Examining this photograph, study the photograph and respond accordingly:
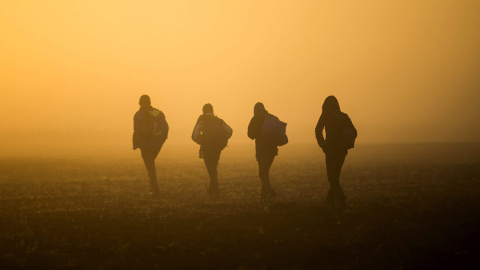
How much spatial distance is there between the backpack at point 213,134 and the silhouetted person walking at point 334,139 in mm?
3813

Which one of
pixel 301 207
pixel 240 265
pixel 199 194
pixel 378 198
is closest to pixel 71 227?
pixel 240 265

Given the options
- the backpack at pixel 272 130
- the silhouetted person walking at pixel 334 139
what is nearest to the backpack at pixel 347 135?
the silhouetted person walking at pixel 334 139

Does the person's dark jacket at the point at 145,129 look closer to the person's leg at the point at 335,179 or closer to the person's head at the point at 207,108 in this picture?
the person's head at the point at 207,108

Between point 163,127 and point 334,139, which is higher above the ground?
point 163,127

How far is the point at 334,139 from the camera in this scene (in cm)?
1038

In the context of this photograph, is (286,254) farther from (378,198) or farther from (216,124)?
(216,124)

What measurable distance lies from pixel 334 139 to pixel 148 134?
567 centimetres

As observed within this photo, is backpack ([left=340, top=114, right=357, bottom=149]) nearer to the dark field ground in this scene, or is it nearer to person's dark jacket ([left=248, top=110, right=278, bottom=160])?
the dark field ground

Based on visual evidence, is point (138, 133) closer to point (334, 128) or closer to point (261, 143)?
point (261, 143)

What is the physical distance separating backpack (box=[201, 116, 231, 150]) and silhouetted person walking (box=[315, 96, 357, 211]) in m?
3.81

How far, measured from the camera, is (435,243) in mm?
6859

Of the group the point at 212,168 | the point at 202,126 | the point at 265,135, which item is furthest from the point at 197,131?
the point at 265,135

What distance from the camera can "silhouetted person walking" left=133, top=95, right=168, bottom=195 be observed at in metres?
13.8

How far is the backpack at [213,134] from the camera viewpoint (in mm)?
13602
